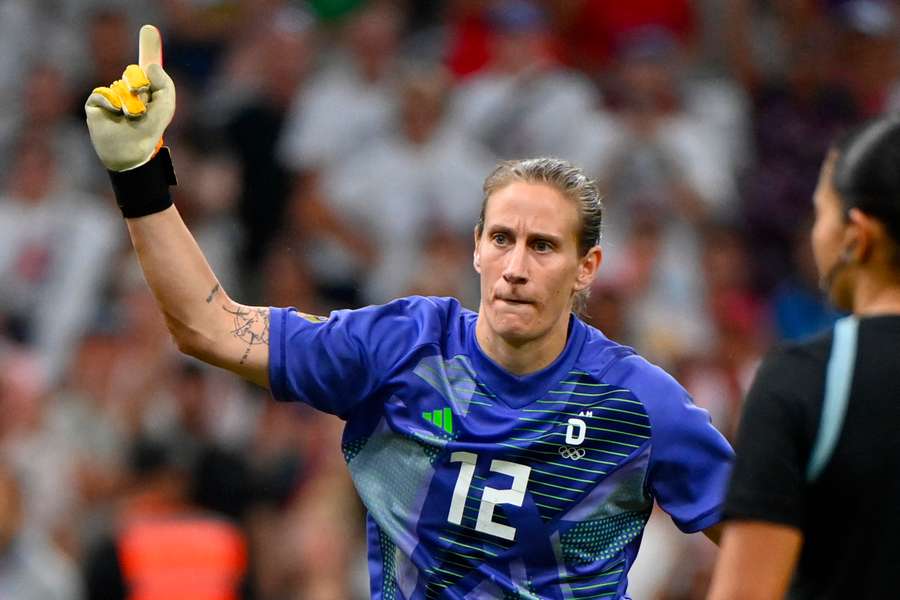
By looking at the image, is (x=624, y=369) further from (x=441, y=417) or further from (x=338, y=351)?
(x=338, y=351)

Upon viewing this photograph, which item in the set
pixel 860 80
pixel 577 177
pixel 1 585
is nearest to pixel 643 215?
pixel 860 80

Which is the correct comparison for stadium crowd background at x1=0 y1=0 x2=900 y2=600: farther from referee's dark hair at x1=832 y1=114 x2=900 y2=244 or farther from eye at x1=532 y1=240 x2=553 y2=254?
referee's dark hair at x1=832 y1=114 x2=900 y2=244

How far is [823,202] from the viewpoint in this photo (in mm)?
3148

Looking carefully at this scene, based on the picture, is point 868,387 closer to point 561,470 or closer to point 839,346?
point 839,346

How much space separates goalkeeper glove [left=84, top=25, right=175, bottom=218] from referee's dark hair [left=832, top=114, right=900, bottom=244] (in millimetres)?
1817

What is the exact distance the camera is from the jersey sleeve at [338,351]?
4.25 m

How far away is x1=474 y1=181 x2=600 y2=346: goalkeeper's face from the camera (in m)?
4.31

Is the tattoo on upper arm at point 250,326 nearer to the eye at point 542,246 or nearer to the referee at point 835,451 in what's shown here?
the eye at point 542,246

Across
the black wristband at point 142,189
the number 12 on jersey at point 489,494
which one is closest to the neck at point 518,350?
the number 12 on jersey at point 489,494

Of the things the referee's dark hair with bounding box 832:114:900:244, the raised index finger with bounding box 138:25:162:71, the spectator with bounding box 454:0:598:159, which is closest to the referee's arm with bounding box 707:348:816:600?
the referee's dark hair with bounding box 832:114:900:244

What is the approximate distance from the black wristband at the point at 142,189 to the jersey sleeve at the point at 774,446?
177cm

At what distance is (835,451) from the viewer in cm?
294

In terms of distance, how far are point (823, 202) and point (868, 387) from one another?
381 mm

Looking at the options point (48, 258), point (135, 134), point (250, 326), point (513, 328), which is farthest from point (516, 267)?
point (48, 258)
